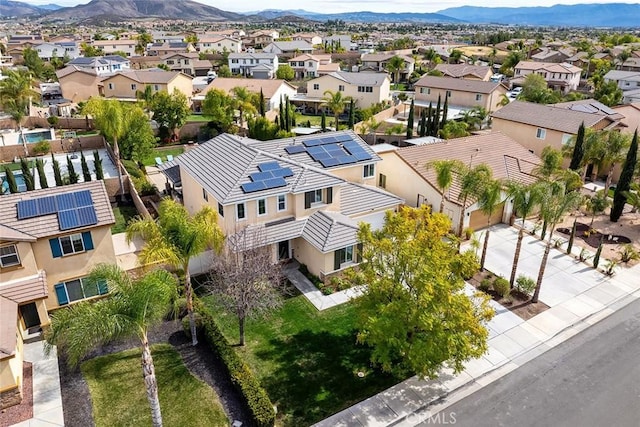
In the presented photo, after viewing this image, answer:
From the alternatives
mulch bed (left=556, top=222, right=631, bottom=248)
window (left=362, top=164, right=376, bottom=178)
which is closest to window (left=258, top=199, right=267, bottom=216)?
window (left=362, top=164, right=376, bottom=178)

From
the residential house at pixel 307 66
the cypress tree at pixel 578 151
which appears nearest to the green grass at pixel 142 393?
the cypress tree at pixel 578 151

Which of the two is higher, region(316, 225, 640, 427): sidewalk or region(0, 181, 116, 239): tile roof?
region(0, 181, 116, 239): tile roof

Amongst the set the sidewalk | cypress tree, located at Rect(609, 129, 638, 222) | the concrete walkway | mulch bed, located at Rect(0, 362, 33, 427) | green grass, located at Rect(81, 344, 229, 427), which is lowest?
the sidewalk

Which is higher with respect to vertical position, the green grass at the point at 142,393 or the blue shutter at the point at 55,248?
the blue shutter at the point at 55,248

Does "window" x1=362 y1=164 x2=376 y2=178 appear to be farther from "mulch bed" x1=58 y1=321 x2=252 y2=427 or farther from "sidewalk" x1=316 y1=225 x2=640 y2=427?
"mulch bed" x1=58 y1=321 x2=252 y2=427

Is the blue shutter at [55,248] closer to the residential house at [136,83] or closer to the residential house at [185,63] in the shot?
the residential house at [136,83]

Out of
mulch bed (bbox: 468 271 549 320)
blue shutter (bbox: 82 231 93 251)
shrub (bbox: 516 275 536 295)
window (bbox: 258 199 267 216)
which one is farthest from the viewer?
window (bbox: 258 199 267 216)

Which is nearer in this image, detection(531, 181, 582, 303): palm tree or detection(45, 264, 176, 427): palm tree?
detection(45, 264, 176, 427): palm tree
